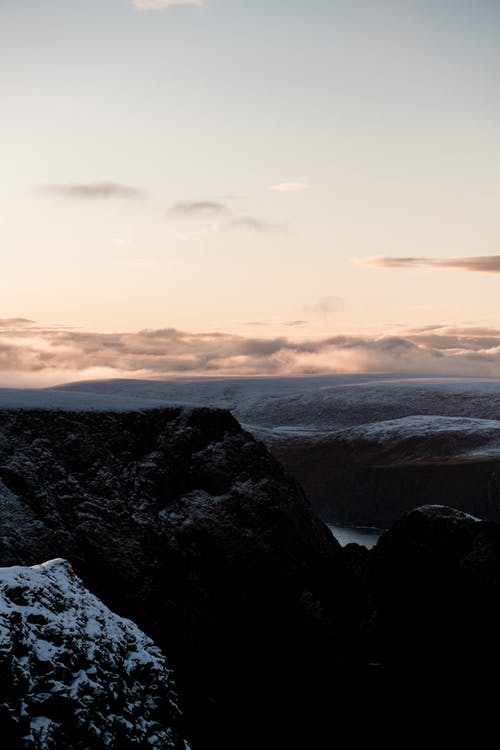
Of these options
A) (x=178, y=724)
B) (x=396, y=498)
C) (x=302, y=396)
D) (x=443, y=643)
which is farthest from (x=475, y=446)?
(x=178, y=724)

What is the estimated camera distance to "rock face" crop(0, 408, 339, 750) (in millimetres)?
27531

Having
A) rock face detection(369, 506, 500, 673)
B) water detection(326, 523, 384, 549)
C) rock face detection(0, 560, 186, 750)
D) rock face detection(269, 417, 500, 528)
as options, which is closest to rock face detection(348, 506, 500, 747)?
rock face detection(369, 506, 500, 673)

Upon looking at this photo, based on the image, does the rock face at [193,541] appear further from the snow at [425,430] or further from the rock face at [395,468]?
the snow at [425,430]

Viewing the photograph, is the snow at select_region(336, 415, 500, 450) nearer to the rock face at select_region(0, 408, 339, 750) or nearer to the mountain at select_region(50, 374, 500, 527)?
the mountain at select_region(50, 374, 500, 527)

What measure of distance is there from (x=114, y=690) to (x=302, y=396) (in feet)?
578

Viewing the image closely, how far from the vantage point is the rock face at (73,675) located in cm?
1133

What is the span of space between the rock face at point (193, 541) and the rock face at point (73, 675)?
10409mm

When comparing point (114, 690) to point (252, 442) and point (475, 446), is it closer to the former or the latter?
point (252, 442)

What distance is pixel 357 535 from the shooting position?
385 feet

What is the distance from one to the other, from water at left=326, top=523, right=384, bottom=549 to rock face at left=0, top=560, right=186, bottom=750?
78254mm

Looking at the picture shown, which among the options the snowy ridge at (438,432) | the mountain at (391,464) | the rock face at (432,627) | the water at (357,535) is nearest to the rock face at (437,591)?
the rock face at (432,627)

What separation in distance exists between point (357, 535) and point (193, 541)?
86.0 m

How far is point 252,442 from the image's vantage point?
38719 millimetres

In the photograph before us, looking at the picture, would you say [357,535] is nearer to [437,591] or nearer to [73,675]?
[437,591]
